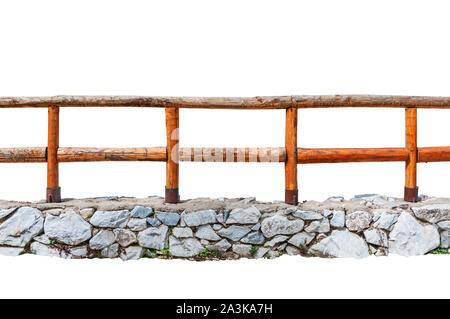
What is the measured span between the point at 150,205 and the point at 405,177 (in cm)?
446

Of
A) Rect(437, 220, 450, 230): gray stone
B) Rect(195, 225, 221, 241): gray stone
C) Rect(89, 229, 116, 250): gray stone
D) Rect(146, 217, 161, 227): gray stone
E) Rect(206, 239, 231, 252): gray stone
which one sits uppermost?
Rect(146, 217, 161, 227): gray stone

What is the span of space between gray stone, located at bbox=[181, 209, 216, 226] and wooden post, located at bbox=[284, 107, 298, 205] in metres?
1.34

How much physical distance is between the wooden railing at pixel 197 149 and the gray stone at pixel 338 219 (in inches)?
27.0

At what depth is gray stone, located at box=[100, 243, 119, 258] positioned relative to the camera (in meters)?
7.09

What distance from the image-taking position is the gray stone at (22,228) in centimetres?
716

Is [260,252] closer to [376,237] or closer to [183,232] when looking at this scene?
[183,232]

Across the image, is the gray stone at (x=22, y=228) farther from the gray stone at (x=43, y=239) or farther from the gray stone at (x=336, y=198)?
the gray stone at (x=336, y=198)

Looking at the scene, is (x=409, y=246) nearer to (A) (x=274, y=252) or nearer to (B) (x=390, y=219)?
(B) (x=390, y=219)

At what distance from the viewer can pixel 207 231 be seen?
23.1 feet

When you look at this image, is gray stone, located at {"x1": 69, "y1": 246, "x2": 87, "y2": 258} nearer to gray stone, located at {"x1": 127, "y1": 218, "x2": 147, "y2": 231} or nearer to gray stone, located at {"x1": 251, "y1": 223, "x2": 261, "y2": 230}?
gray stone, located at {"x1": 127, "y1": 218, "x2": 147, "y2": 231}

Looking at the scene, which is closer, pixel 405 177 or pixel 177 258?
pixel 177 258

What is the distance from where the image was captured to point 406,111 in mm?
7461

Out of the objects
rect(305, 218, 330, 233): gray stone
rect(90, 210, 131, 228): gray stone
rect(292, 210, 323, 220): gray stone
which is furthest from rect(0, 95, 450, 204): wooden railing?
rect(90, 210, 131, 228): gray stone

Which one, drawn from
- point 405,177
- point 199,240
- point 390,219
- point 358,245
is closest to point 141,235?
point 199,240
